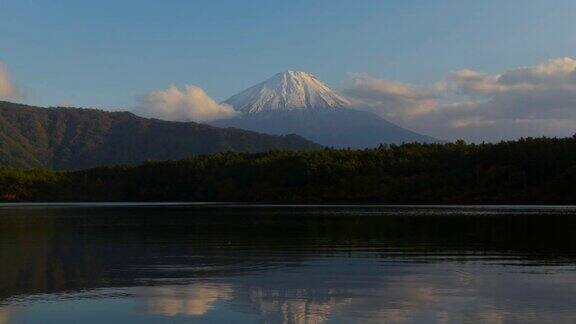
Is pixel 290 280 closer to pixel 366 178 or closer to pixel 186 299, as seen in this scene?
pixel 186 299

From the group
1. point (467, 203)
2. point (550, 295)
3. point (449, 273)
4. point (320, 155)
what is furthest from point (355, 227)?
point (320, 155)

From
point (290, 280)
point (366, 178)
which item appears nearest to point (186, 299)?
point (290, 280)

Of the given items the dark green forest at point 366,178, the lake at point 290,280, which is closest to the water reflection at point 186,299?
the lake at point 290,280

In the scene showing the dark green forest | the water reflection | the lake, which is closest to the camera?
the lake

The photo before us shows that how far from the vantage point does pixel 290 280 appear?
26.1m

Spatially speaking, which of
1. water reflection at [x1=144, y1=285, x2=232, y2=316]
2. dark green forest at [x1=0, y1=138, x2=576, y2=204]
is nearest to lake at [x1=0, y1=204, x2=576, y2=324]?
water reflection at [x1=144, y1=285, x2=232, y2=316]

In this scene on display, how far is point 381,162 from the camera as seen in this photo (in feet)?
568

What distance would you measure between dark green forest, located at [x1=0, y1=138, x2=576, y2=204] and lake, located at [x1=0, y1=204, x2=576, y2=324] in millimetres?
102285

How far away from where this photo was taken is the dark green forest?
480ft

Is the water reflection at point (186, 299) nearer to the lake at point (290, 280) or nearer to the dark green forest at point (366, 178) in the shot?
the lake at point (290, 280)

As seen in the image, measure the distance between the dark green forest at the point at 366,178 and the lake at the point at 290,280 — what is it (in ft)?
336

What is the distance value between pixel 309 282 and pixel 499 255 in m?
13.5

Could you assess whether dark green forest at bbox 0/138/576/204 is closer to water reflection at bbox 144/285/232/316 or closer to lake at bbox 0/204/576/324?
lake at bbox 0/204/576/324

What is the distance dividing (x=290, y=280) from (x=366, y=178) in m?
142
